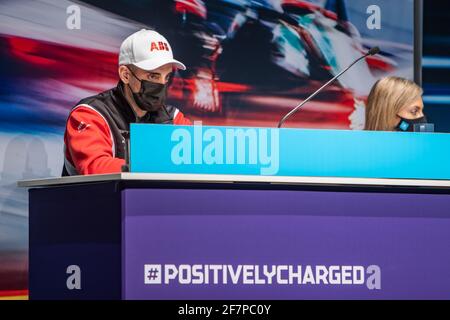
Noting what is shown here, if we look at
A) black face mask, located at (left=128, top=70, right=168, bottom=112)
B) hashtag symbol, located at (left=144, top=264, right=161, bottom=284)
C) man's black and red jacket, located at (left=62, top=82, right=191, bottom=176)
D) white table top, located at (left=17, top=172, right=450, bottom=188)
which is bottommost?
hashtag symbol, located at (left=144, top=264, right=161, bottom=284)

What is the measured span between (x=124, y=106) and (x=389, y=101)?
106cm

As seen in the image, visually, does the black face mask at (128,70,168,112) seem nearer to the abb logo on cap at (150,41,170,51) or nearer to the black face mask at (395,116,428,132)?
the abb logo on cap at (150,41,170,51)

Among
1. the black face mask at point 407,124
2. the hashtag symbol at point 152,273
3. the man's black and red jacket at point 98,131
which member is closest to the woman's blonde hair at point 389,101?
the black face mask at point 407,124

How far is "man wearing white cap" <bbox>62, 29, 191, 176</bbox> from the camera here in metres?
3.75

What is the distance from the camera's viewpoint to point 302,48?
5152 millimetres

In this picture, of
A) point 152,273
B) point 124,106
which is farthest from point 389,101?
point 152,273

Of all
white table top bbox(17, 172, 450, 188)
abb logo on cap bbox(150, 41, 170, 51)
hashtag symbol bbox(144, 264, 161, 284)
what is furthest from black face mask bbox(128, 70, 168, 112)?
hashtag symbol bbox(144, 264, 161, 284)

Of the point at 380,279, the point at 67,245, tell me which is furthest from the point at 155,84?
the point at 380,279

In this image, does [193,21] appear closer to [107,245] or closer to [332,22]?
[332,22]

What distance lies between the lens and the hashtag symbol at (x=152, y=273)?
273 cm

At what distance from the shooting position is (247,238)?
9.28 feet

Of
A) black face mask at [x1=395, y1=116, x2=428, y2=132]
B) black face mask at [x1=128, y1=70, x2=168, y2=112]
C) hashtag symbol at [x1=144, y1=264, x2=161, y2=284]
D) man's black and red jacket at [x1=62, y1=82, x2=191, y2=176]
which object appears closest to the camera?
hashtag symbol at [x1=144, y1=264, x2=161, y2=284]

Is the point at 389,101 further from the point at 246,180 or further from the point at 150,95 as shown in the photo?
the point at 246,180

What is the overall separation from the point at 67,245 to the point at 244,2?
7.77 feet
